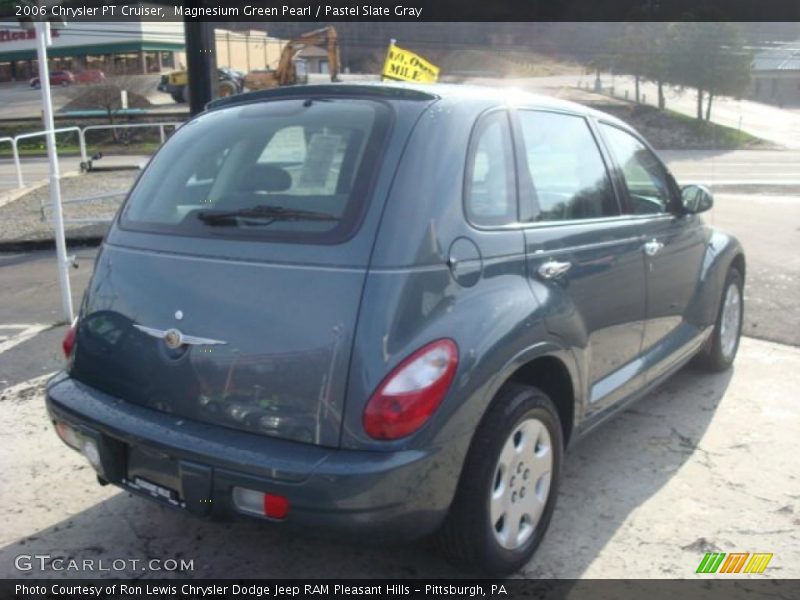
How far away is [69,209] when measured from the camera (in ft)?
40.3

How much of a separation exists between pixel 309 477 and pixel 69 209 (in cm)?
1143

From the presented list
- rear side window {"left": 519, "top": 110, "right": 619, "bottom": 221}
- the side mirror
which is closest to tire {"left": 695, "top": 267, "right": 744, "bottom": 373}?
the side mirror

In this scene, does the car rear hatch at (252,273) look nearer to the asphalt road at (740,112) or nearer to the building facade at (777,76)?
the building facade at (777,76)

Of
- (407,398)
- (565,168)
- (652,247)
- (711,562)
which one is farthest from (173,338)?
(652,247)

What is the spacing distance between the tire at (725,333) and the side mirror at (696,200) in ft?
2.31

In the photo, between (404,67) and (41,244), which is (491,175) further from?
(41,244)

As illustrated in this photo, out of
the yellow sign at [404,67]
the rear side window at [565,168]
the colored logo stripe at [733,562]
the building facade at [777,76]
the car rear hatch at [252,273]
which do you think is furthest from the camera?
the building facade at [777,76]

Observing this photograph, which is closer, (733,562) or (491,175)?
(491,175)

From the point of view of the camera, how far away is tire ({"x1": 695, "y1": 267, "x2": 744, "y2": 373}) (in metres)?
4.84

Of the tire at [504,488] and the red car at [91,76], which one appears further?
the red car at [91,76]

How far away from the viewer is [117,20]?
47.4m

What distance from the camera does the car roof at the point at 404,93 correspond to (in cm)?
279

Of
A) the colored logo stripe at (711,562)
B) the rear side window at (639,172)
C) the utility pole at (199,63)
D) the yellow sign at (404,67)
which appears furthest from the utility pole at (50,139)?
the colored logo stripe at (711,562)

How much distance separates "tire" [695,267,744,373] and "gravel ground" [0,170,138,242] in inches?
306
